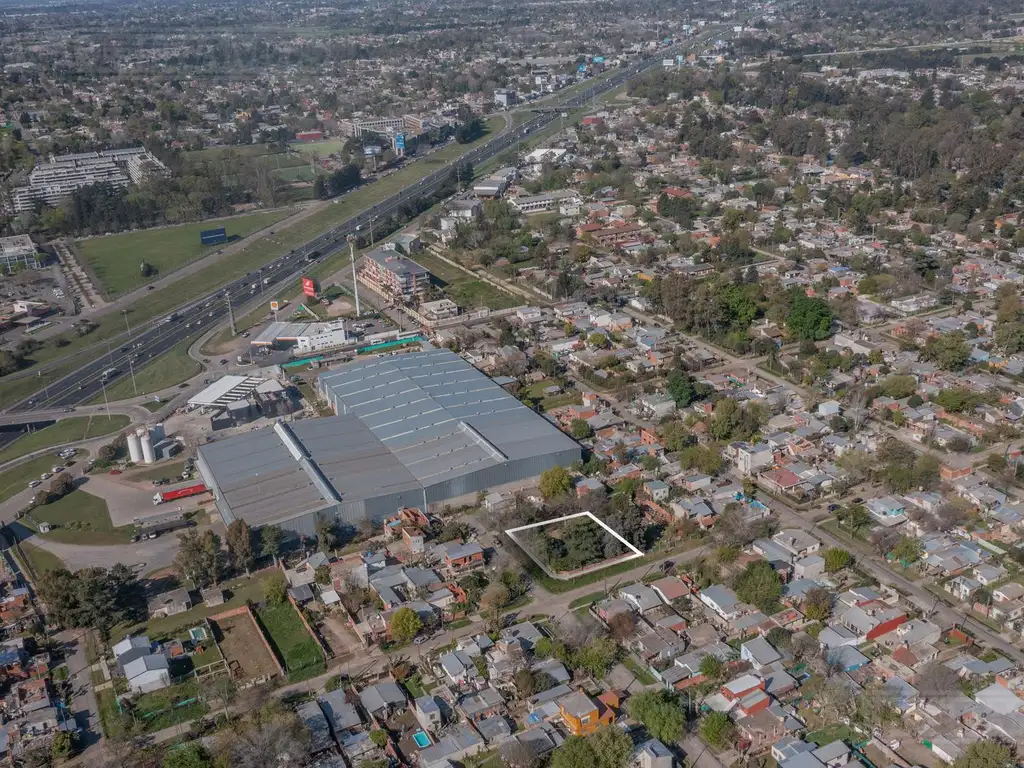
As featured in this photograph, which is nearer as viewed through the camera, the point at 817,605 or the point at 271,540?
the point at 817,605

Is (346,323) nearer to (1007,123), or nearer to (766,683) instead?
(766,683)

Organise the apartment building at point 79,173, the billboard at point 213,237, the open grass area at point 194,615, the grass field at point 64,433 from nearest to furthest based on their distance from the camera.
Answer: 1. the open grass area at point 194,615
2. the grass field at point 64,433
3. the billboard at point 213,237
4. the apartment building at point 79,173

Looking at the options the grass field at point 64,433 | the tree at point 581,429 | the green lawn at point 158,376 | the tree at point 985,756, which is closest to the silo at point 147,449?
the grass field at point 64,433

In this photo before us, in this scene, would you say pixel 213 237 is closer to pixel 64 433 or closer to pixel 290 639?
pixel 64 433

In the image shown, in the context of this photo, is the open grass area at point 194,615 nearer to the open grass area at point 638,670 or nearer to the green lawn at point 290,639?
the green lawn at point 290,639

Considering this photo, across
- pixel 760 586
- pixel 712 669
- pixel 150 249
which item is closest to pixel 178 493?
pixel 712 669

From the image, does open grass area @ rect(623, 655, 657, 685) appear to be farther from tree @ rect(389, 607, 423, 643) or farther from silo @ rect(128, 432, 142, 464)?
silo @ rect(128, 432, 142, 464)
